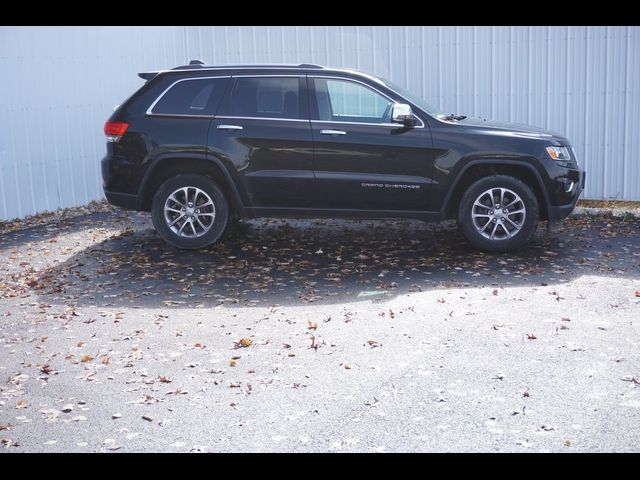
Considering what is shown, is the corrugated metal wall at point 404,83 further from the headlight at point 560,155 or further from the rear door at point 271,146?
the rear door at point 271,146

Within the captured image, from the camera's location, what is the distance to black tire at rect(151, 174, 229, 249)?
9.78 meters

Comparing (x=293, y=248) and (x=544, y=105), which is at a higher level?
(x=544, y=105)

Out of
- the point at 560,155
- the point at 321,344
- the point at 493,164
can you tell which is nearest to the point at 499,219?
the point at 493,164

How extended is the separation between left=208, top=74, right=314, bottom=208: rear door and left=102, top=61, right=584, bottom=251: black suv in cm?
1

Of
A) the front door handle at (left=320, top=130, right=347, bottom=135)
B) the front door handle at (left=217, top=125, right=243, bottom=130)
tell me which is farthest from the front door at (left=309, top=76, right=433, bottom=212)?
the front door handle at (left=217, top=125, right=243, bottom=130)

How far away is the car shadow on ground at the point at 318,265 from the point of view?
8.39 meters

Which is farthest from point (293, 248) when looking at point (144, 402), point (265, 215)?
point (144, 402)

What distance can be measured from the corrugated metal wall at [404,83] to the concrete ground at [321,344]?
1.95 metres

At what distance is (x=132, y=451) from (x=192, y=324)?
2.53 metres

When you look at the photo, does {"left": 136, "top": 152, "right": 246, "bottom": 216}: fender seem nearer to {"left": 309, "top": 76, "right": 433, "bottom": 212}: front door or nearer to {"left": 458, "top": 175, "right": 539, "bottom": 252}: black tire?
{"left": 309, "top": 76, "right": 433, "bottom": 212}: front door

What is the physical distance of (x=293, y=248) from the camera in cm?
1019

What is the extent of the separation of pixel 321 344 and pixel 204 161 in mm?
3667

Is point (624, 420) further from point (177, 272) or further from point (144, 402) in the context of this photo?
point (177, 272)

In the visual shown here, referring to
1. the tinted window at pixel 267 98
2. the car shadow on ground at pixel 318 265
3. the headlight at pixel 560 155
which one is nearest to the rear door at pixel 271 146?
the tinted window at pixel 267 98
